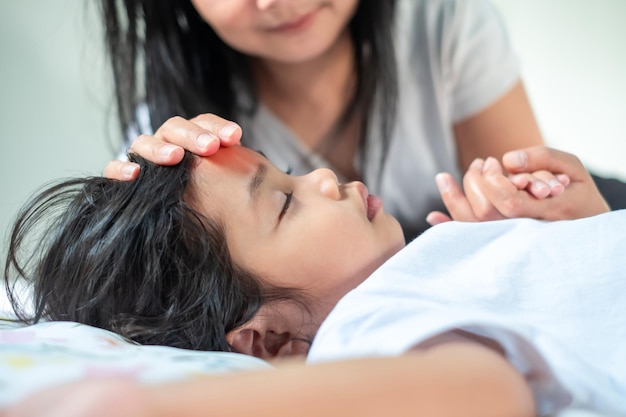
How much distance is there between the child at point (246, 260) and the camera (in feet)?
2.02

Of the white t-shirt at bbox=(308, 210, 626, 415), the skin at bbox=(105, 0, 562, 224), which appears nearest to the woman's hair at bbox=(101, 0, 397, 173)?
the skin at bbox=(105, 0, 562, 224)

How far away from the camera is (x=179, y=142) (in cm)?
76

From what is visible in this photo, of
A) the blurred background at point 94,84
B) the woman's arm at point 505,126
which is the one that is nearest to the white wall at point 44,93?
the blurred background at point 94,84

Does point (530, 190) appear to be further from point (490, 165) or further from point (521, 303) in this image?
point (521, 303)

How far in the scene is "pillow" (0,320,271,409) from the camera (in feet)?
1.31

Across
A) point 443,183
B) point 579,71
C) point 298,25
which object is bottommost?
point 579,71

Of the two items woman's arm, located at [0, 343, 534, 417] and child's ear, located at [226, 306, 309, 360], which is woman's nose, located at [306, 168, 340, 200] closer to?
child's ear, located at [226, 306, 309, 360]

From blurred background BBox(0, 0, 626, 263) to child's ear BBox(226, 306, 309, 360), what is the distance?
1.11 metres

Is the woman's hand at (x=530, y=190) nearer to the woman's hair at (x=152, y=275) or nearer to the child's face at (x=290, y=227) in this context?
the child's face at (x=290, y=227)

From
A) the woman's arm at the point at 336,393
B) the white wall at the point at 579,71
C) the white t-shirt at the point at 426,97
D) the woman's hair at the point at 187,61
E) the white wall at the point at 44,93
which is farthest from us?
the white wall at the point at 579,71

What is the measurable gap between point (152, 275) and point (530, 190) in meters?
0.50

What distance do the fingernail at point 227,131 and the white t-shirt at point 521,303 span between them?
0.83 feet

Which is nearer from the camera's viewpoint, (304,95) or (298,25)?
(298,25)

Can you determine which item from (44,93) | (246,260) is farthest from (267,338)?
(44,93)
